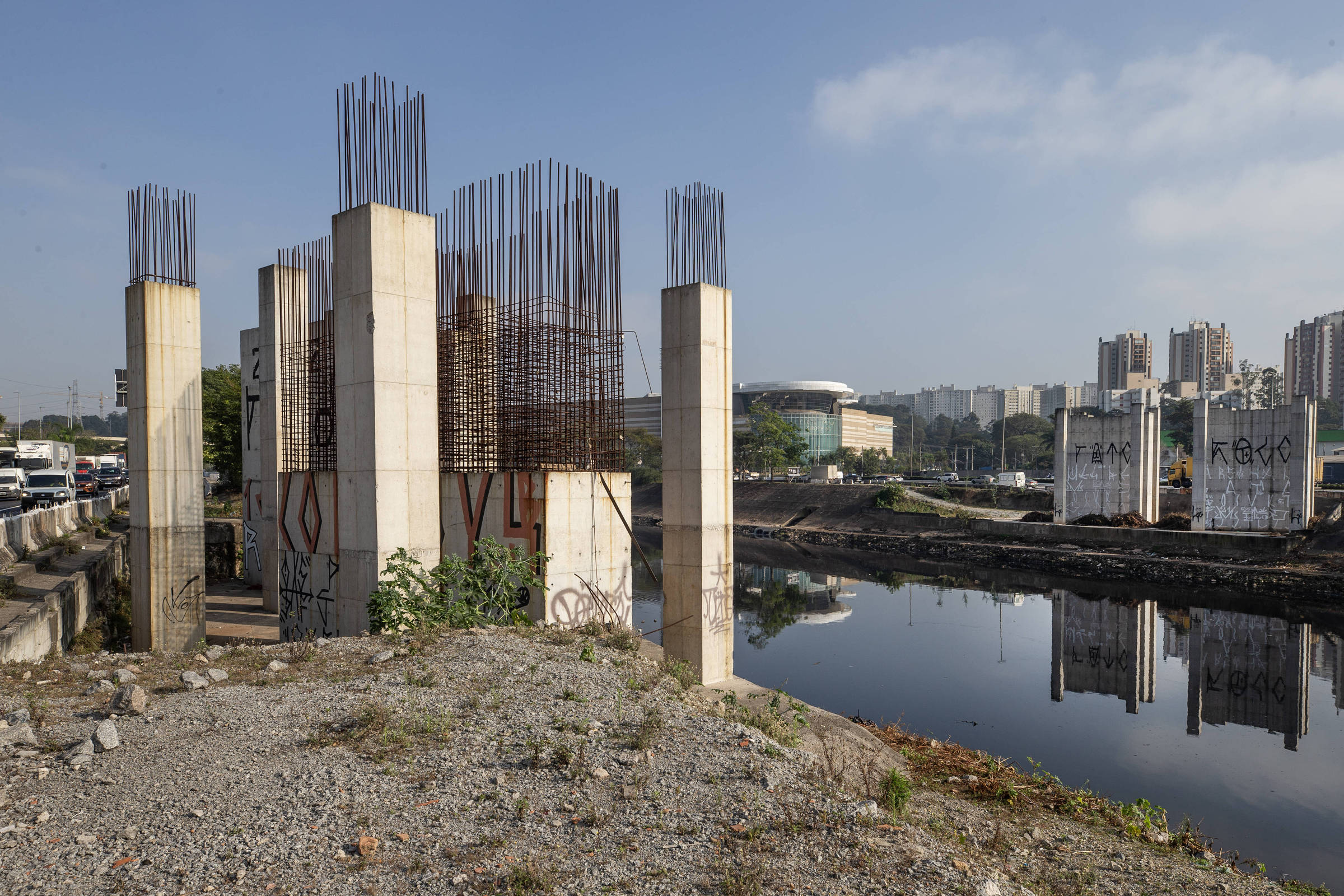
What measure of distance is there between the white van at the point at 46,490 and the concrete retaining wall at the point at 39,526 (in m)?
6.37

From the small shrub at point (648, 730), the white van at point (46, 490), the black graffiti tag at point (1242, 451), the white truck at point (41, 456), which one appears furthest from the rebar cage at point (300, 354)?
the black graffiti tag at point (1242, 451)

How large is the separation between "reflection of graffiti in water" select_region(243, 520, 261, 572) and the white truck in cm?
2428

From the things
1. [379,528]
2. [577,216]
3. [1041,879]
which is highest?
[577,216]

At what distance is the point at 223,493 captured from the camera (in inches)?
1606

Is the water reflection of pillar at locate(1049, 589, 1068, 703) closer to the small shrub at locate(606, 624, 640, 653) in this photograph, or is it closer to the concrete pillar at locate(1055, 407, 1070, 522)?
the concrete pillar at locate(1055, 407, 1070, 522)

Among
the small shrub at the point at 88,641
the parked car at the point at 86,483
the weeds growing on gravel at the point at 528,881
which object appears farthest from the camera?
the parked car at the point at 86,483

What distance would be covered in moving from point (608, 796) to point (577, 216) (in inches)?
396

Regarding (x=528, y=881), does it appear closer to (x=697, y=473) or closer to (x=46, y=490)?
(x=697, y=473)

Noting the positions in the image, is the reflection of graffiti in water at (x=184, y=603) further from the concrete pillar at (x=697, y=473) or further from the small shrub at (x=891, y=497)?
the small shrub at (x=891, y=497)

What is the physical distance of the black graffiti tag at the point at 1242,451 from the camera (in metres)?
31.0

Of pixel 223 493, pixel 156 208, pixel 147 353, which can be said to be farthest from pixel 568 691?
pixel 223 493

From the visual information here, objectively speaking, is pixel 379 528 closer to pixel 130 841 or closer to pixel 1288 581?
pixel 130 841

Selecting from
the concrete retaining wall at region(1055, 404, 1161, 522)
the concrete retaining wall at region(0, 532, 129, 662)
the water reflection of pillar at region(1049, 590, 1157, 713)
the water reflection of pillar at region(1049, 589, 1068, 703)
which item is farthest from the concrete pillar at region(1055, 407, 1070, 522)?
the concrete retaining wall at region(0, 532, 129, 662)

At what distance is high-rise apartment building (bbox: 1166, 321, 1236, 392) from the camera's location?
129875 millimetres
